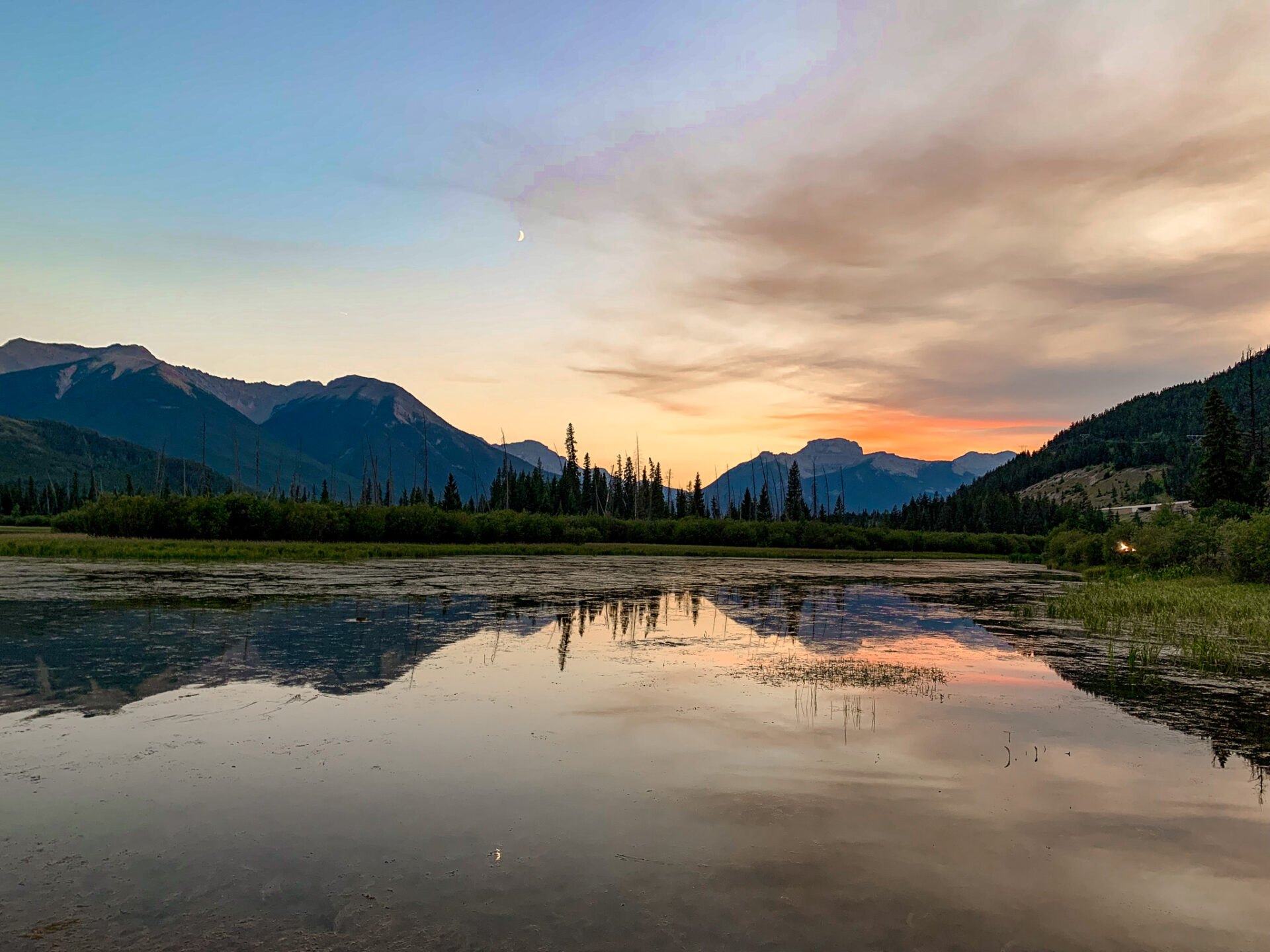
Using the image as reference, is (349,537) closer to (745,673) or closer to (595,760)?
(745,673)

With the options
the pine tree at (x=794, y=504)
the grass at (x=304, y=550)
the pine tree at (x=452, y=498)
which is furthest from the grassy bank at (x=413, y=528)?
the pine tree at (x=794, y=504)

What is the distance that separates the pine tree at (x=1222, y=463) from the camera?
80.8 m

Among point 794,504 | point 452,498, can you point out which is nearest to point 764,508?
point 794,504

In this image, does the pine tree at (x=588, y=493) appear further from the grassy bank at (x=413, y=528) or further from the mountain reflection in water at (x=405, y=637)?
the mountain reflection in water at (x=405, y=637)

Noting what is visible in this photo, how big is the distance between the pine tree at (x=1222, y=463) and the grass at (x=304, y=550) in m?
34.1

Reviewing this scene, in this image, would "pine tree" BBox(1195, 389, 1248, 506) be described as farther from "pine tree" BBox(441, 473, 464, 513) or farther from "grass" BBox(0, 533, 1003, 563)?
"pine tree" BBox(441, 473, 464, 513)

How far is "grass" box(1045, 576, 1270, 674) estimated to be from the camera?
2423 cm

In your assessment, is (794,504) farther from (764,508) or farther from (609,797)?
(609,797)

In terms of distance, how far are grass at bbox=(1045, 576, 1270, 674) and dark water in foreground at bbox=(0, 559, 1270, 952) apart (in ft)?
9.84

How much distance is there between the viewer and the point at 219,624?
2656 cm

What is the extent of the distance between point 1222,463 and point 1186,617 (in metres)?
62.2

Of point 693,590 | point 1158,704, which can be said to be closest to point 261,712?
point 1158,704

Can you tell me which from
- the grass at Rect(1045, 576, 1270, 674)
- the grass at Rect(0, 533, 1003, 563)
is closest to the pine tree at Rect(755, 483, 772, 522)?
the grass at Rect(0, 533, 1003, 563)

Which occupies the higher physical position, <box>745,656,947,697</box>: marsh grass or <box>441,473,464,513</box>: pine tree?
<box>441,473,464,513</box>: pine tree
